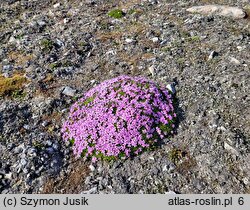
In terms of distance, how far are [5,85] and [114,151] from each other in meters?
6.28

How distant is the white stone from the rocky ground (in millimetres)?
294

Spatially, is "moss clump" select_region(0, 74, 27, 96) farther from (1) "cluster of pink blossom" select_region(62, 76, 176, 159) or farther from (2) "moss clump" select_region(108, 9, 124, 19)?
(2) "moss clump" select_region(108, 9, 124, 19)

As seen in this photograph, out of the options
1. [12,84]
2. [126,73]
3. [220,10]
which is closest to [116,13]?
[220,10]

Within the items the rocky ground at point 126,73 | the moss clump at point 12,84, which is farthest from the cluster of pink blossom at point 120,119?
the moss clump at point 12,84

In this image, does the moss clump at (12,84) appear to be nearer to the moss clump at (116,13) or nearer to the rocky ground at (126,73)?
the rocky ground at (126,73)

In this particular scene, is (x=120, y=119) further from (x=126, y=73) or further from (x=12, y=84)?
(x=12, y=84)

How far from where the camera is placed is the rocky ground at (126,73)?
33.7 feet

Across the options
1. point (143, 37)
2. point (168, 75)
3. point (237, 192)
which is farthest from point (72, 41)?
point (237, 192)

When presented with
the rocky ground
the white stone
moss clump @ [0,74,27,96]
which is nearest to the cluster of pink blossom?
the rocky ground

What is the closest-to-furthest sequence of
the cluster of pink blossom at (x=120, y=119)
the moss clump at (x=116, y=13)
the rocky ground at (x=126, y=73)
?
the rocky ground at (x=126, y=73) → the cluster of pink blossom at (x=120, y=119) → the moss clump at (x=116, y=13)

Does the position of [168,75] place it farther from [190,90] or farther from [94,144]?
[94,144]

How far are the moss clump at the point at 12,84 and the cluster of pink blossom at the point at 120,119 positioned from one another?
3.07 meters

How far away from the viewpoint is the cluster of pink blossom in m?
10.9

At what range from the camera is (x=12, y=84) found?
14.5 meters
